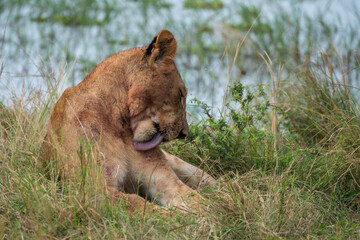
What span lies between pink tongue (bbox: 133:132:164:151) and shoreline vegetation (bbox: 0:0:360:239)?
1.29ft

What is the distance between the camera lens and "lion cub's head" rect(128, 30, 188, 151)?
11.2 feet

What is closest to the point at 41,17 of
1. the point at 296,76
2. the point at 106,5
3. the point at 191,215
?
the point at 106,5

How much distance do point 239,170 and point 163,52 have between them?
52.6 inches

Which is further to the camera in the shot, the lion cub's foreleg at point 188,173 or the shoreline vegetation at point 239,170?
the lion cub's foreleg at point 188,173

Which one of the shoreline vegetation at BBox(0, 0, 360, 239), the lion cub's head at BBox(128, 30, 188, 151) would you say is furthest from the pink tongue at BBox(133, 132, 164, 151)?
the shoreline vegetation at BBox(0, 0, 360, 239)

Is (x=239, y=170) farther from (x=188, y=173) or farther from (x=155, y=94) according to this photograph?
(x=155, y=94)

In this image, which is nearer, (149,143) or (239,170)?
(149,143)

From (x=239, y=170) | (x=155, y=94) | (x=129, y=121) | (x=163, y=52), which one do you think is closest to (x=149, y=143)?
(x=129, y=121)

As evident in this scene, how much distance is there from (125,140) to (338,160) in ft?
5.83

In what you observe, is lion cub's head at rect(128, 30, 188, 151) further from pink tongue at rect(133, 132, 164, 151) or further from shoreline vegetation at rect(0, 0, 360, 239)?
shoreline vegetation at rect(0, 0, 360, 239)

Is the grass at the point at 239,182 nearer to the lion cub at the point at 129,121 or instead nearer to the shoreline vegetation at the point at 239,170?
the shoreline vegetation at the point at 239,170

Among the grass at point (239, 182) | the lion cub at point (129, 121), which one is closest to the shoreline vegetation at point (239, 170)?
the grass at point (239, 182)

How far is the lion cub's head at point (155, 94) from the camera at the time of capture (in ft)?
11.2

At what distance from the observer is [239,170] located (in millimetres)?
4340
